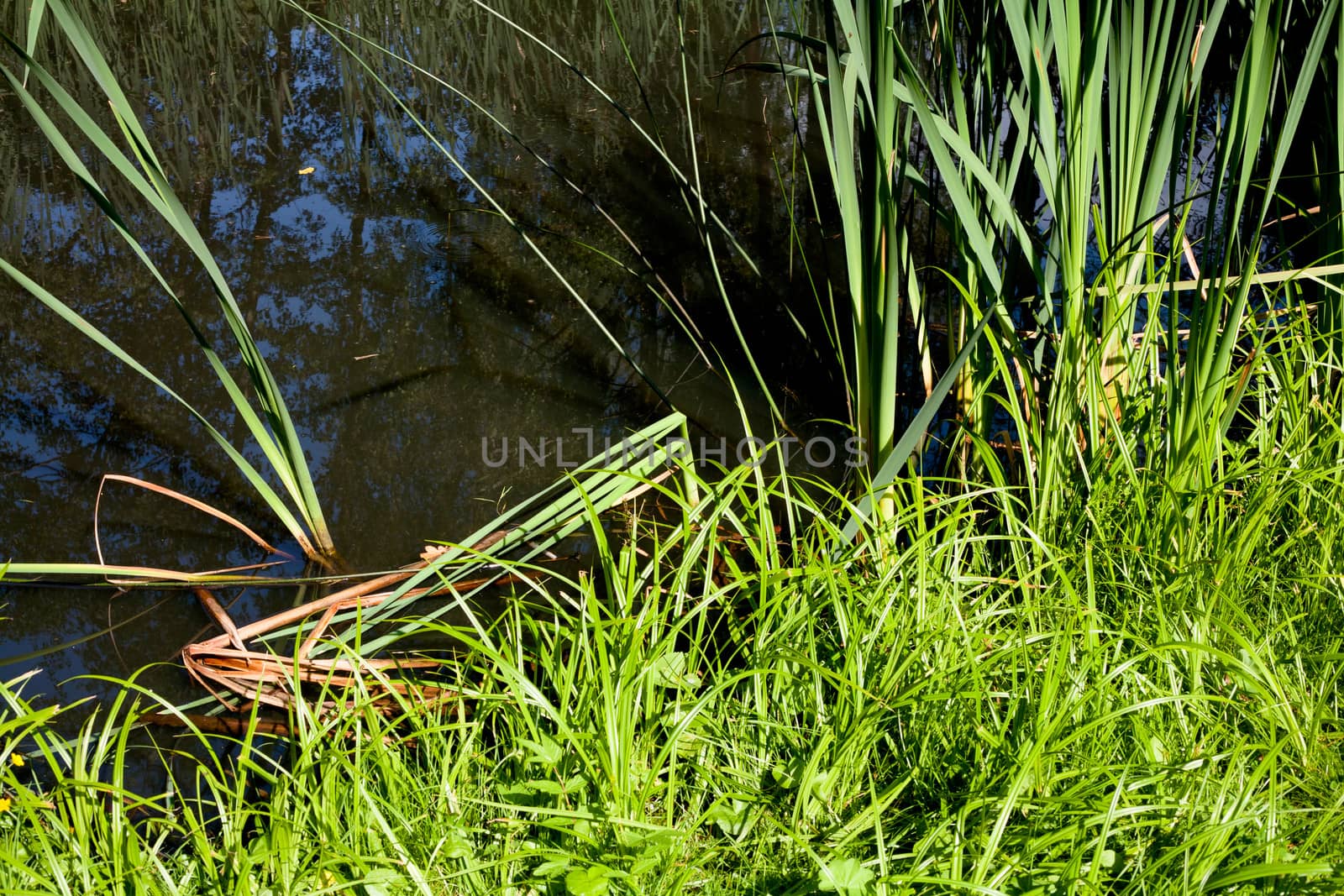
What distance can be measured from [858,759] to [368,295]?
82.1 inches

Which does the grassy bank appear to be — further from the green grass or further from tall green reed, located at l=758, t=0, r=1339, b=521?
tall green reed, located at l=758, t=0, r=1339, b=521

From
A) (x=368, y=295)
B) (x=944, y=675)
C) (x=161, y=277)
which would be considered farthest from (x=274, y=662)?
(x=368, y=295)

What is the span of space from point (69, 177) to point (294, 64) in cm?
119

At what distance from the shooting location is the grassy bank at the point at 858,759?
1041mm

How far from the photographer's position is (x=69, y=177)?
11.5 feet

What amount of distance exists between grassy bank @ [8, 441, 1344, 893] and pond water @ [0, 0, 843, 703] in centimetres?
69

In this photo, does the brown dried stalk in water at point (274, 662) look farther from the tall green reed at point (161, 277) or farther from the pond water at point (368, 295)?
the tall green reed at point (161, 277)

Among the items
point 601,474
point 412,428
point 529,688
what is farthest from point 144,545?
point 529,688

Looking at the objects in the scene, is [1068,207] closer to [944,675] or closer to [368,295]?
[944,675]

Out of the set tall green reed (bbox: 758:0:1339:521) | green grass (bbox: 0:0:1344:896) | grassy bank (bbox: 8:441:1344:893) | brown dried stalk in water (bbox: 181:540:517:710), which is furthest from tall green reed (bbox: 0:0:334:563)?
tall green reed (bbox: 758:0:1339:521)

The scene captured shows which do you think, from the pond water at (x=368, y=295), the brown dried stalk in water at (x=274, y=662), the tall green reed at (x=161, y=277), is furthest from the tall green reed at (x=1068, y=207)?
the tall green reed at (x=161, y=277)

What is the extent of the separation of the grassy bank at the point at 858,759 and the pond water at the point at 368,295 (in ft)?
2.27

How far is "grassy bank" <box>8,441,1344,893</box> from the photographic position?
1041 mm

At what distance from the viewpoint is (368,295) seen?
2826mm
